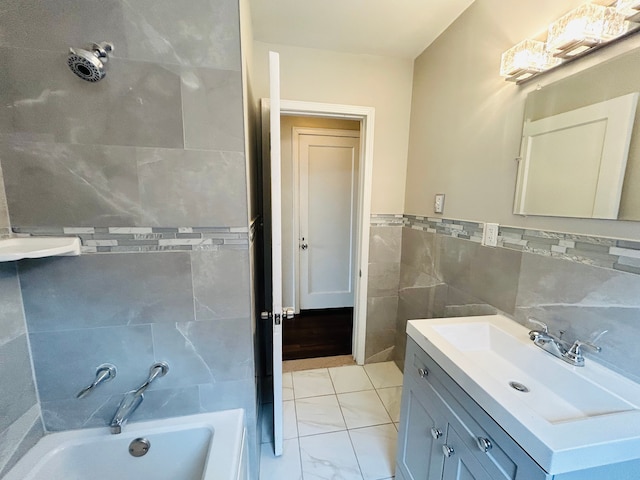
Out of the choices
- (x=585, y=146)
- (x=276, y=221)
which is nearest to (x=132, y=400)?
(x=276, y=221)

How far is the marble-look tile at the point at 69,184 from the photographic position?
897 mm

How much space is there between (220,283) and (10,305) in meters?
0.72

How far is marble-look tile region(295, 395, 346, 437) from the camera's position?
5.34ft

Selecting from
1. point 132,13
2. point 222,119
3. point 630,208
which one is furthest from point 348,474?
point 132,13

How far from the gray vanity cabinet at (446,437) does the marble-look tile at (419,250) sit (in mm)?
791

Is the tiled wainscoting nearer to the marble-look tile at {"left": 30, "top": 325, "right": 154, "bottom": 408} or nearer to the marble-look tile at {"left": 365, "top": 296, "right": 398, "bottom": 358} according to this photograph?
the marble-look tile at {"left": 365, "top": 296, "right": 398, "bottom": 358}

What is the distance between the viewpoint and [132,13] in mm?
880

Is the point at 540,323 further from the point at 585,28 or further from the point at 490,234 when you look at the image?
the point at 585,28

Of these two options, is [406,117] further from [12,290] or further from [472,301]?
[12,290]

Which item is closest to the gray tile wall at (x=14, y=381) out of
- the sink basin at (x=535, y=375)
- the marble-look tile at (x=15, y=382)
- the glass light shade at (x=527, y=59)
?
the marble-look tile at (x=15, y=382)

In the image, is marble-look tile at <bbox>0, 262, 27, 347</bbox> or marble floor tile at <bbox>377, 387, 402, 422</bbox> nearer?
marble-look tile at <bbox>0, 262, 27, 347</bbox>

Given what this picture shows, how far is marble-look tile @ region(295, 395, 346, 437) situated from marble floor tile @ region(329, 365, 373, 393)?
0.14 metres

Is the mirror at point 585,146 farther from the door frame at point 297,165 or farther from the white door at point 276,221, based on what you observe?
the door frame at point 297,165

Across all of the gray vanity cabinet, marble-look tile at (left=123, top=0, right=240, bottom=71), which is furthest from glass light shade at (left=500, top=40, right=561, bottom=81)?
the gray vanity cabinet
